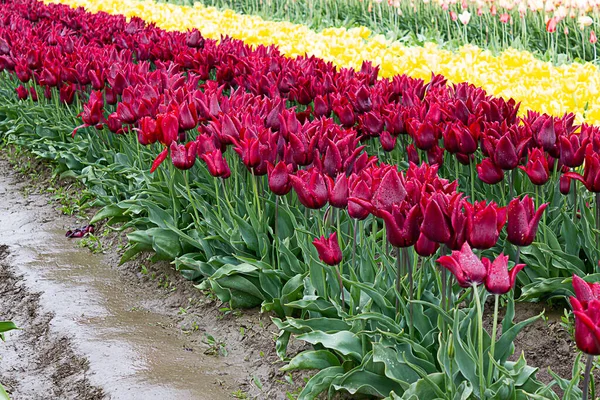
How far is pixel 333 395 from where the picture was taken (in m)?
2.68

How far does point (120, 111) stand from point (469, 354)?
2487 mm

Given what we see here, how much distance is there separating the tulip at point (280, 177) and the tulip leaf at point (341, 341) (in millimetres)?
610

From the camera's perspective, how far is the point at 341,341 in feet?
8.52

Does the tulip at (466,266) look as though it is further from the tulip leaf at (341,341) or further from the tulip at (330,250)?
the tulip leaf at (341,341)

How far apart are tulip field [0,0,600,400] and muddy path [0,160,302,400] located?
0.15 meters

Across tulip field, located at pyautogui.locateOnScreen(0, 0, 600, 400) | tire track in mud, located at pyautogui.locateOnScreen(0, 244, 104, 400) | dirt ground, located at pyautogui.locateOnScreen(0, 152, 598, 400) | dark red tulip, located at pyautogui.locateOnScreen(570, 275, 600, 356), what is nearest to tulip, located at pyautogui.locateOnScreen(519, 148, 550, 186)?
tulip field, located at pyautogui.locateOnScreen(0, 0, 600, 400)

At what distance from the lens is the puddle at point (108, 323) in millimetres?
2951

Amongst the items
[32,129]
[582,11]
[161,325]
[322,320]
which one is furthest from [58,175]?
[582,11]

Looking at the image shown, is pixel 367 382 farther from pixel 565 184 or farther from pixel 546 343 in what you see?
pixel 565 184

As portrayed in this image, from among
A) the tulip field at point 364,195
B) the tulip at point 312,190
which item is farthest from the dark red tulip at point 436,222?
the tulip at point 312,190

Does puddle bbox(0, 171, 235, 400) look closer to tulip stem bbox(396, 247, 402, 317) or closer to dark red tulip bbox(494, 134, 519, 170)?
tulip stem bbox(396, 247, 402, 317)

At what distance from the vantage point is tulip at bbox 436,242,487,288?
192 centimetres

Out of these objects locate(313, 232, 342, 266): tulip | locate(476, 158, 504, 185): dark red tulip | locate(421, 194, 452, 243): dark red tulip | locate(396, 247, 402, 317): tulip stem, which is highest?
locate(421, 194, 452, 243): dark red tulip

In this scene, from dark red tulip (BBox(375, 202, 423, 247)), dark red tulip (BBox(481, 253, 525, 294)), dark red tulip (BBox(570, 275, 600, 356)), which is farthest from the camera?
dark red tulip (BBox(375, 202, 423, 247))
